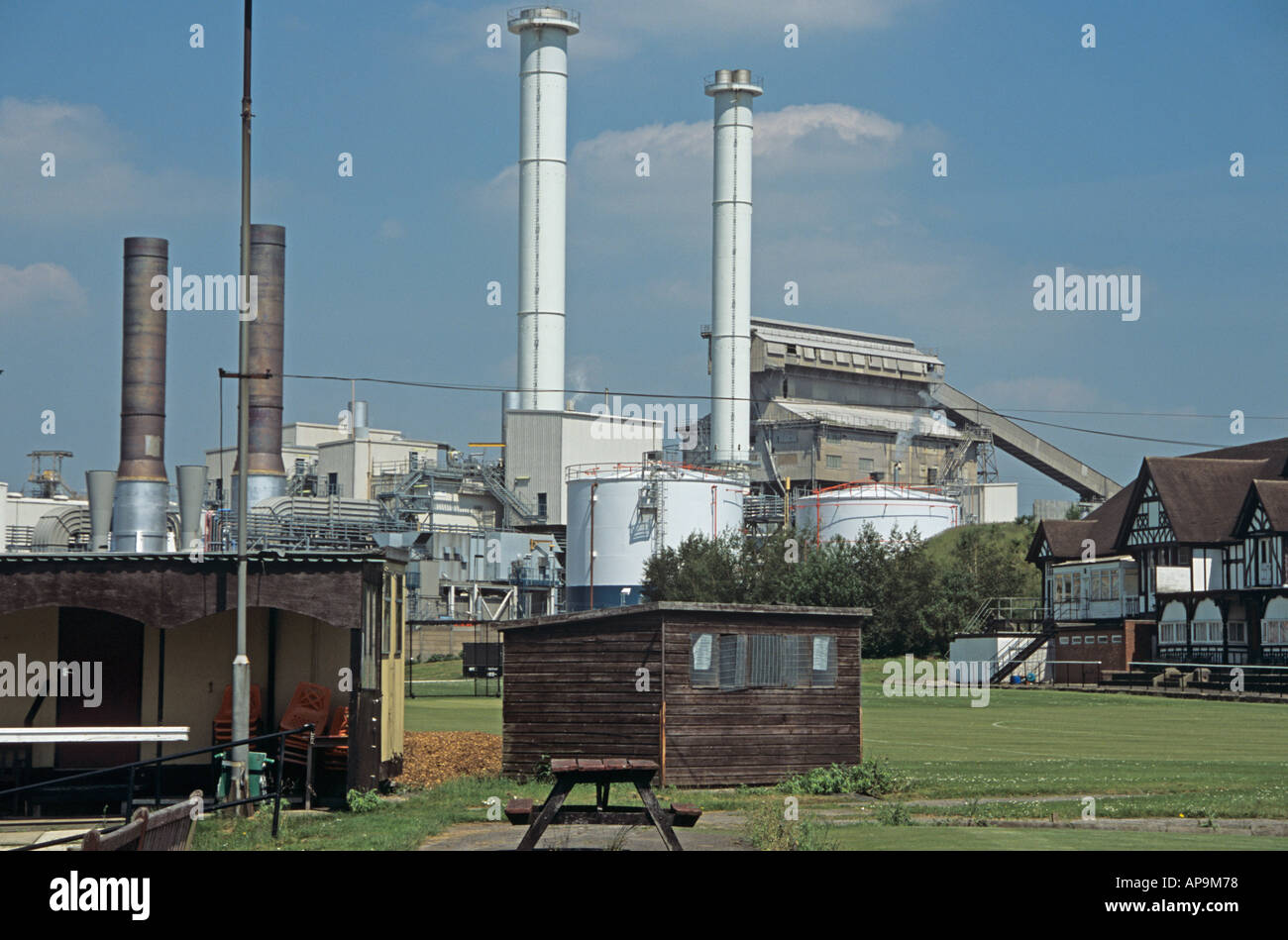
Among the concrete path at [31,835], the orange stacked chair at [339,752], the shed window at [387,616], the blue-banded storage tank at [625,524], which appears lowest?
the concrete path at [31,835]

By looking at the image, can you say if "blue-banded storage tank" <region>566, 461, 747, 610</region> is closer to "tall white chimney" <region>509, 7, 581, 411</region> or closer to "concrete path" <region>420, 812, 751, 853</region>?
"tall white chimney" <region>509, 7, 581, 411</region>

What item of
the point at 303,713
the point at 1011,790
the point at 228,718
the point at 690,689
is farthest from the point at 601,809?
the point at 228,718

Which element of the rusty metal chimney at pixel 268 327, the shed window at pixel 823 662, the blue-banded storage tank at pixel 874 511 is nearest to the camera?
the shed window at pixel 823 662

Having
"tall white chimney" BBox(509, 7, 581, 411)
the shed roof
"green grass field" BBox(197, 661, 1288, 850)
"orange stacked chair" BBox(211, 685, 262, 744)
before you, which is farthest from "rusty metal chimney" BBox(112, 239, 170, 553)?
the shed roof

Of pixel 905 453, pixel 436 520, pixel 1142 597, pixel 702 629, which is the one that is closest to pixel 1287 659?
pixel 1142 597

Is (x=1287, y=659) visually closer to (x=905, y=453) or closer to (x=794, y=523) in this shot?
(x=794, y=523)

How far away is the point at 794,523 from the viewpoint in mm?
96875

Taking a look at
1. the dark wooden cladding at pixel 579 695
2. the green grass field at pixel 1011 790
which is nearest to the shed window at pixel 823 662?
the green grass field at pixel 1011 790

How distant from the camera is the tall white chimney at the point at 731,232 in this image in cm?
9606

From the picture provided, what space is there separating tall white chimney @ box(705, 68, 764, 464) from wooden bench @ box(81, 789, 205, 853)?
270 ft

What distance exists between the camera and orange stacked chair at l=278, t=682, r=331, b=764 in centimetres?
2114

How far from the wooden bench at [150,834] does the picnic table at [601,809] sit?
2.94 meters

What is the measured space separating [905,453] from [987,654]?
48.6 metres

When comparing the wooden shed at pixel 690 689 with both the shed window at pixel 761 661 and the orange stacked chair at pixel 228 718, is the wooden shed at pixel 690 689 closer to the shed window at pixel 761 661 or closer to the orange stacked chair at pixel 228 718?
the shed window at pixel 761 661
